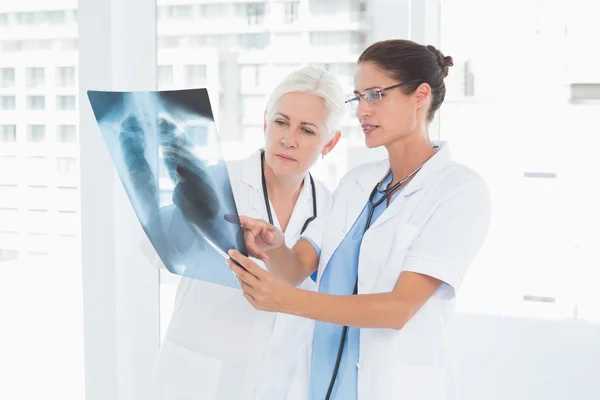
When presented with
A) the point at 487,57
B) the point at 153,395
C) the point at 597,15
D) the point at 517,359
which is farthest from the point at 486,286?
the point at 153,395

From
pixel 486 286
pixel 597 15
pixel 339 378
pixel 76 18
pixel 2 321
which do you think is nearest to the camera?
pixel 339 378

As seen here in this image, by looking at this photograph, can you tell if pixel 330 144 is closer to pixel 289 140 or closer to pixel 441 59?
pixel 289 140

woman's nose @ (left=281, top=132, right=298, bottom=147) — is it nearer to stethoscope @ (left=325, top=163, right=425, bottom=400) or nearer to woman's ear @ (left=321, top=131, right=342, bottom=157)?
woman's ear @ (left=321, top=131, right=342, bottom=157)

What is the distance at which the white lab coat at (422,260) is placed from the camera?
Result: 1.31m

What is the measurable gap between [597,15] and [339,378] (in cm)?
129

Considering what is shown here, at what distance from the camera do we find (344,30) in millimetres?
2129

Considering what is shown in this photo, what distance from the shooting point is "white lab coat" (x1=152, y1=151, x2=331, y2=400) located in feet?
5.60

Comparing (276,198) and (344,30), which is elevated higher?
(344,30)

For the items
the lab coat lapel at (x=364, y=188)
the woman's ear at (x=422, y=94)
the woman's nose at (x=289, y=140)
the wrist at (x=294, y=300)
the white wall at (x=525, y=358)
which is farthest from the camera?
the white wall at (x=525, y=358)

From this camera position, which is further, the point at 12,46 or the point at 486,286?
the point at 12,46

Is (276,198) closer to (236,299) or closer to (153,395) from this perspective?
(236,299)

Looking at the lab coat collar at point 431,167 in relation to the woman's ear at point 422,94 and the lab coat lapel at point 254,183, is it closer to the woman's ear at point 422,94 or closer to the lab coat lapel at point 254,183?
the woman's ear at point 422,94

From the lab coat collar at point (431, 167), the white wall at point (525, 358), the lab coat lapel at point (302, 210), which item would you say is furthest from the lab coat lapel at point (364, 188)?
the white wall at point (525, 358)

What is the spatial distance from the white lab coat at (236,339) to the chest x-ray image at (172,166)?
1.54ft
